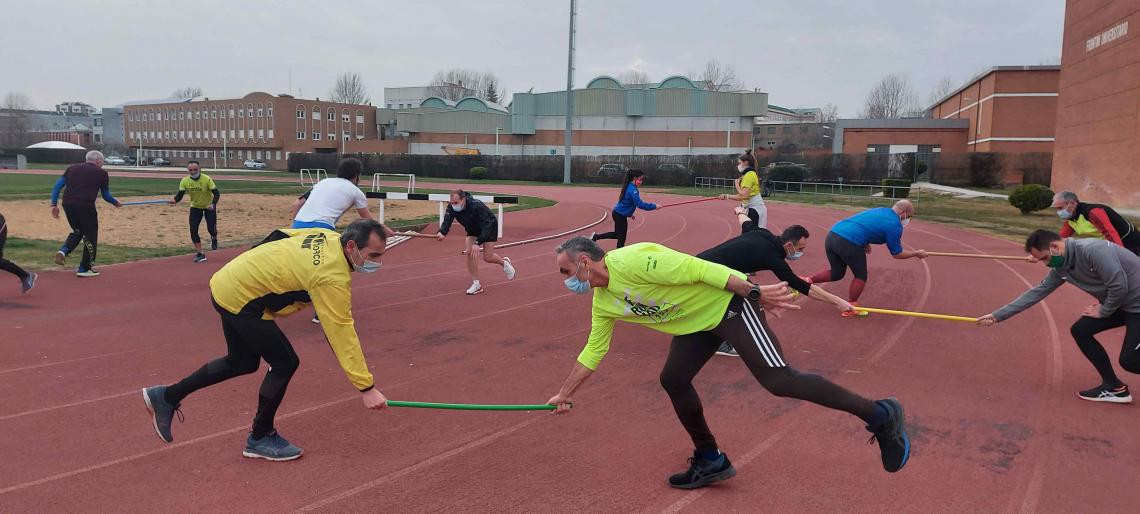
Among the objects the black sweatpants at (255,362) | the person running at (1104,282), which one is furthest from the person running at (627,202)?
the black sweatpants at (255,362)

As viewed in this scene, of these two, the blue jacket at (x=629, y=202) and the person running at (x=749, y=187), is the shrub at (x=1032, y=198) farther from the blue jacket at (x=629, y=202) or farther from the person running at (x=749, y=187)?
the blue jacket at (x=629, y=202)

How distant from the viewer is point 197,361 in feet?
21.8

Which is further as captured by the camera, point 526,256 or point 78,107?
point 78,107

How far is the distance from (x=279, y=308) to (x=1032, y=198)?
90.5ft

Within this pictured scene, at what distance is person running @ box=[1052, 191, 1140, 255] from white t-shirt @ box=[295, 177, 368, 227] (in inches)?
319

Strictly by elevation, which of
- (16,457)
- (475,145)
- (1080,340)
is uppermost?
(475,145)

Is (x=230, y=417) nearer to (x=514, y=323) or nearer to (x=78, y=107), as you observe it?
(x=514, y=323)

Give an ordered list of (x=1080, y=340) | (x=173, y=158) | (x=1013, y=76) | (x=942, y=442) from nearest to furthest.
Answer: (x=942, y=442) → (x=1080, y=340) → (x=1013, y=76) → (x=173, y=158)

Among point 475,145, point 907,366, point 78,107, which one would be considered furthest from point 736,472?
point 78,107

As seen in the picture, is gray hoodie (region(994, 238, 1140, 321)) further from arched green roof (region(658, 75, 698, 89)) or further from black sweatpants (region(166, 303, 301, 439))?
arched green roof (region(658, 75, 698, 89))

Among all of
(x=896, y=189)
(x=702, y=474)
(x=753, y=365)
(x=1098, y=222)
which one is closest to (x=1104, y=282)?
(x=1098, y=222)

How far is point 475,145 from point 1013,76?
45.0 meters

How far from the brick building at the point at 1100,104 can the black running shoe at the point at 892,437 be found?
27.8 m

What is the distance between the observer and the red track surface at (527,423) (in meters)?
4.11
